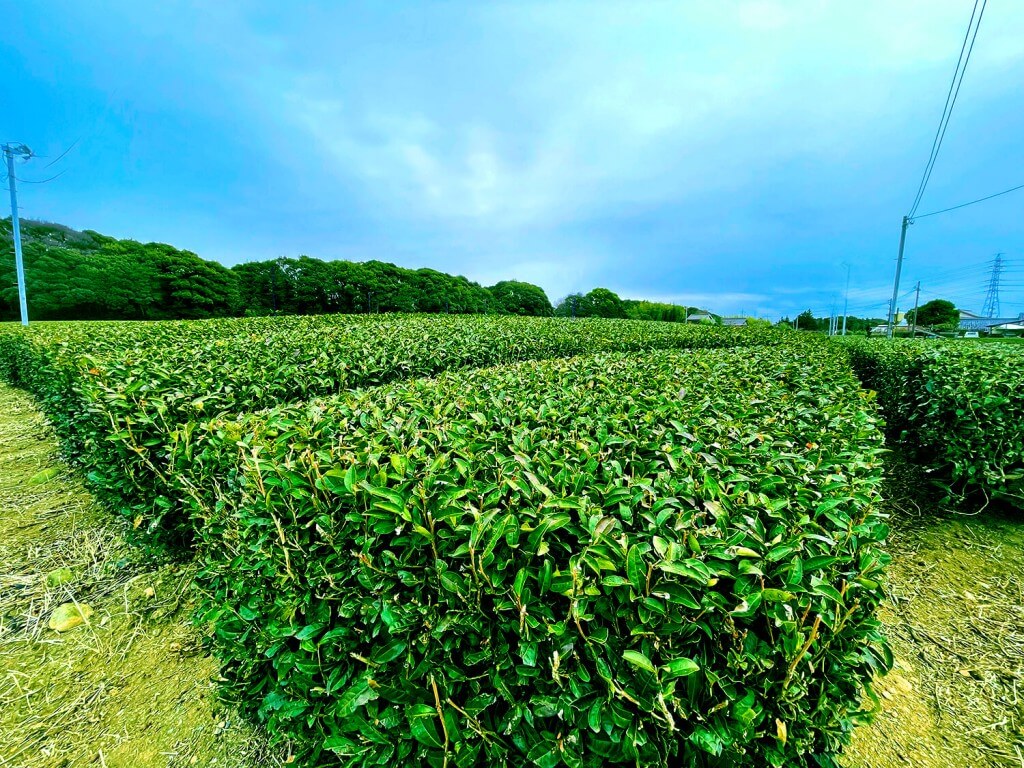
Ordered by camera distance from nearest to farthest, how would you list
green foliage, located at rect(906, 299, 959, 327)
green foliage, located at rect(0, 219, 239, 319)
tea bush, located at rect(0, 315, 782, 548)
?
tea bush, located at rect(0, 315, 782, 548), green foliage, located at rect(0, 219, 239, 319), green foliage, located at rect(906, 299, 959, 327)

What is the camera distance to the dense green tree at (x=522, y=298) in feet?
166

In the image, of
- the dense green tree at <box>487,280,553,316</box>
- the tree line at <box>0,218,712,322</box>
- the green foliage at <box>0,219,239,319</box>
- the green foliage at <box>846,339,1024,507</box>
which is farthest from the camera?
the dense green tree at <box>487,280,553,316</box>

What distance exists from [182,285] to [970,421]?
44.6 meters

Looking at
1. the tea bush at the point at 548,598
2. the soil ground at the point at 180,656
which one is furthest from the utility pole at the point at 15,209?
the tea bush at the point at 548,598

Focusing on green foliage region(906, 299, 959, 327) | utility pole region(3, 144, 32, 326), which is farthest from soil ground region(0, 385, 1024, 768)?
green foliage region(906, 299, 959, 327)

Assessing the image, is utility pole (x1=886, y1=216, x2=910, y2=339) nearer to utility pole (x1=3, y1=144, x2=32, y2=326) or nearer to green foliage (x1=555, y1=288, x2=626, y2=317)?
green foliage (x1=555, y1=288, x2=626, y2=317)

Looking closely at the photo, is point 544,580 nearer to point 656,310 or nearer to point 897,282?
point 897,282

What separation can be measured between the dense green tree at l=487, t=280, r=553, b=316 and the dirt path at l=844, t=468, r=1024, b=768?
4680 centimetres

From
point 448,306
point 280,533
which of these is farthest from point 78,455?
point 448,306

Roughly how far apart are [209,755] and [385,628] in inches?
52.9

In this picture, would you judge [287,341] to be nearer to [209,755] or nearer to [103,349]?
[103,349]

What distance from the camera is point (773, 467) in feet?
5.24

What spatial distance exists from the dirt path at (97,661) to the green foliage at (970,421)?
5469 millimetres

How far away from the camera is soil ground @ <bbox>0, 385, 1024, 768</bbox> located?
1.88m
